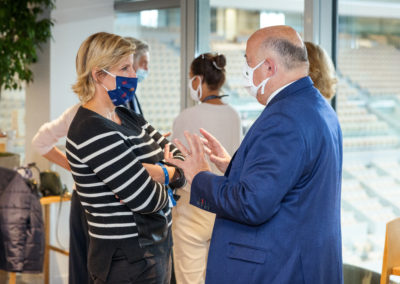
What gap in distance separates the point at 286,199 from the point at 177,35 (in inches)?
103

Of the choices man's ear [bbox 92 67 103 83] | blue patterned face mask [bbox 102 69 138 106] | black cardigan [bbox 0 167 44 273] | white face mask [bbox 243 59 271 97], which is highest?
white face mask [bbox 243 59 271 97]

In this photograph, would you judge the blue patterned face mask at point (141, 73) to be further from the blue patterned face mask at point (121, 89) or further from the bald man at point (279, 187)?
the bald man at point (279, 187)

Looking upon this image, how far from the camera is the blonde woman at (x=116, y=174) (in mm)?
2029

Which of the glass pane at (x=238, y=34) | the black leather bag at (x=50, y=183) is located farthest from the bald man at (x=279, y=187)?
the black leather bag at (x=50, y=183)

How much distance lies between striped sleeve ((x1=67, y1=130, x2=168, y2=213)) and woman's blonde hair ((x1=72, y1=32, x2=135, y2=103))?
0.76 ft

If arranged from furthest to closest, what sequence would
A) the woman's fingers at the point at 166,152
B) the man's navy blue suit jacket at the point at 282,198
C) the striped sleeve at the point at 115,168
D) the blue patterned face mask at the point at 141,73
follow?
the blue patterned face mask at the point at 141,73
the woman's fingers at the point at 166,152
the striped sleeve at the point at 115,168
the man's navy blue suit jacket at the point at 282,198

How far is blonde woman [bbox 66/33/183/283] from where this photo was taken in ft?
6.66

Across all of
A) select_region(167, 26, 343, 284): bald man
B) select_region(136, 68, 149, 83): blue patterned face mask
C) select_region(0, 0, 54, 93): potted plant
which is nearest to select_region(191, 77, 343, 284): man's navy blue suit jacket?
select_region(167, 26, 343, 284): bald man

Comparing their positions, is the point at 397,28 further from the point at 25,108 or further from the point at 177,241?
the point at 25,108

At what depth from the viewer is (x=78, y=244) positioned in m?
2.97

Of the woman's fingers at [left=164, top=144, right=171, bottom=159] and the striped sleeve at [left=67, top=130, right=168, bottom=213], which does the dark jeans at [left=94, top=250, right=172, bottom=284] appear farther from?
the woman's fingers at [left=164, top=144, right=171, bottom=159]

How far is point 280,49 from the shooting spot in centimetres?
170

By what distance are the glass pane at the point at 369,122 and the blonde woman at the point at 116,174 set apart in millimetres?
1213

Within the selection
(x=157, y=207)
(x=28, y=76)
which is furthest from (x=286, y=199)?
(x=28, y=76)
